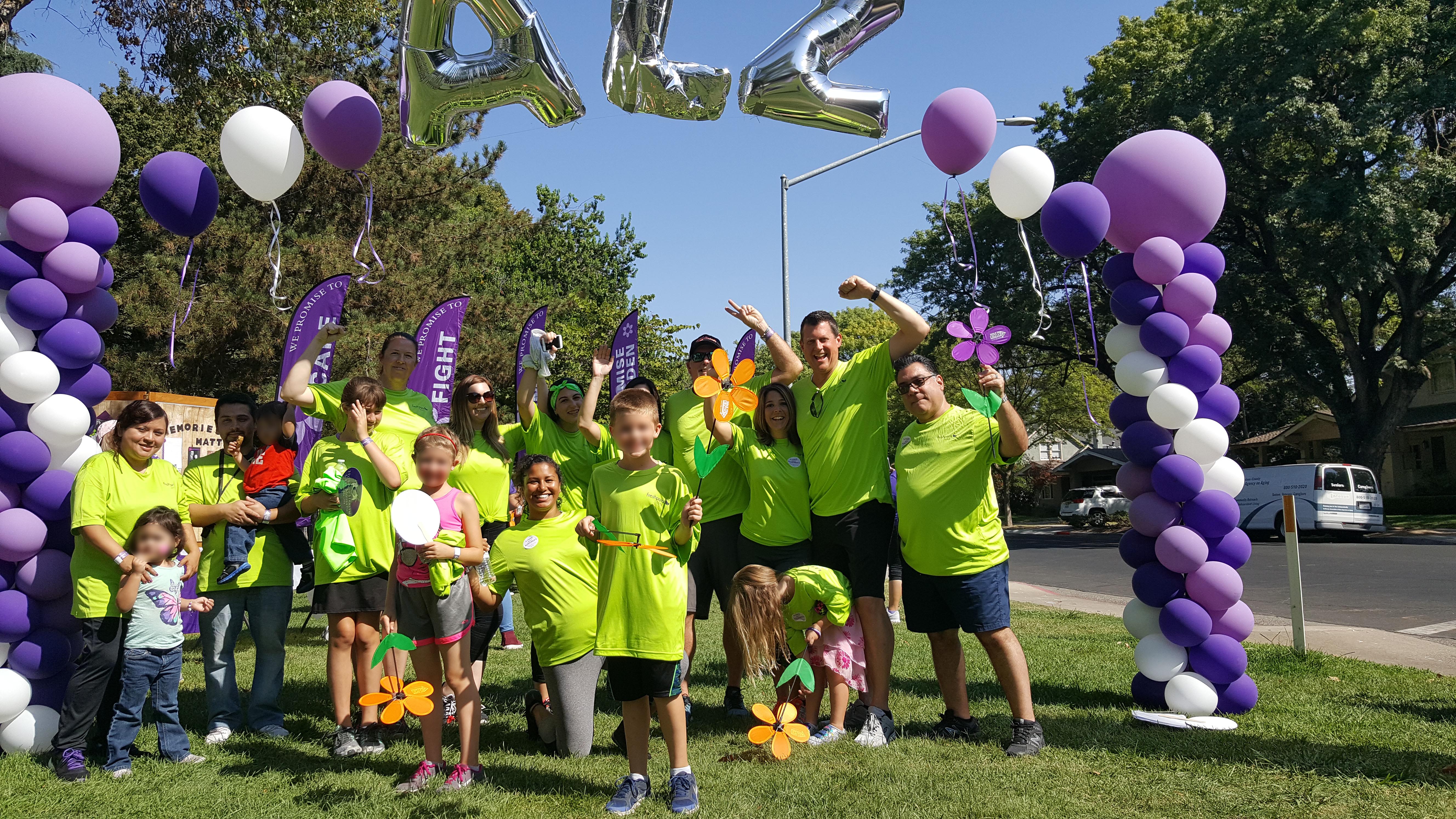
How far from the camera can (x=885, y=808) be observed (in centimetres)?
340

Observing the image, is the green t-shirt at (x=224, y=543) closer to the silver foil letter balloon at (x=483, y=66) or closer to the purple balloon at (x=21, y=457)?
the purple balloon at (x=21, y=457)

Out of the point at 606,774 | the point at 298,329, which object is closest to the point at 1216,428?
the point at 606,774

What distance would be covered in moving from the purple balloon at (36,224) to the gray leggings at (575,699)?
3.15 metres

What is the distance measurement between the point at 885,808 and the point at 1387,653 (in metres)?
5.52

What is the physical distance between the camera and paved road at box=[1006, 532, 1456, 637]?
927 centimetres

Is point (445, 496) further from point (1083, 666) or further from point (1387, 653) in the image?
point (1387, 653)

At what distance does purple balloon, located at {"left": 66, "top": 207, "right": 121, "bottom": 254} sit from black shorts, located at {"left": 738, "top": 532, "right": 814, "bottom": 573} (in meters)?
3.54

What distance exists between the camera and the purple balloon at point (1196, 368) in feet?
15.9

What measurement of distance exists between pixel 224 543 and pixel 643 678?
2.53 metres

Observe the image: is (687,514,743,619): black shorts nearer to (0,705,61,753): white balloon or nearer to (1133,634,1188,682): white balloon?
(1133,634,1188,682): white balloon

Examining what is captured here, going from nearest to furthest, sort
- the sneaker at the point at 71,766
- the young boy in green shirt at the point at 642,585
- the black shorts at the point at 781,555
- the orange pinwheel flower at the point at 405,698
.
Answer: the orange pinwheel flower at the point at 405,698
the young boy in green shirt at the point at 642,585
the sneaker at the point at 71,766
the black shorts at the point at 781,555

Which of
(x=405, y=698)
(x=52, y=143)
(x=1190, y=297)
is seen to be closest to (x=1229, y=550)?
(x=1190, y=297)

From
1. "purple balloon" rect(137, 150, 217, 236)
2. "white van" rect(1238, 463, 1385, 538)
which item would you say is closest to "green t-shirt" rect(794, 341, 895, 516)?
"purple balloon" rect(137, 150, 217, 236)

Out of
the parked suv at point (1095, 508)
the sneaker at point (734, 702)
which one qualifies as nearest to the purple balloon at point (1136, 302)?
the sneaker at point (734, 702)
